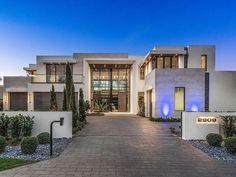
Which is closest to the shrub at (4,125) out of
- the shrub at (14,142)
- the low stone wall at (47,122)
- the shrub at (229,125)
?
the shrub at (14,142)

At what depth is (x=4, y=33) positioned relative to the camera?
20.6m

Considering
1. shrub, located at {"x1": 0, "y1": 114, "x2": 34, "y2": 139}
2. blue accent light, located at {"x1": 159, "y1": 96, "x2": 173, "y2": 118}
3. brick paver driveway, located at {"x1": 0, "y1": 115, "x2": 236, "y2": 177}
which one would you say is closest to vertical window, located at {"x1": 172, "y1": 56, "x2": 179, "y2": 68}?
blue accent light, located at {"x1": 159, "y1": 96, "x2": 173, "y2": 118}

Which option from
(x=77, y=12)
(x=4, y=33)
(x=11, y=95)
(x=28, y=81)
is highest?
(x=77, y=12)

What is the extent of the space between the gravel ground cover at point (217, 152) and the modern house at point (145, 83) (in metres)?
9.20

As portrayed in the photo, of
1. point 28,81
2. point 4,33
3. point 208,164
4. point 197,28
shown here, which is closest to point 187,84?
point 197,28

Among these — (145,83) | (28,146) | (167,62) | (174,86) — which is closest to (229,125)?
(28,146)

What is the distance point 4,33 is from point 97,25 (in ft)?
29.8

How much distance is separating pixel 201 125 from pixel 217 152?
2556 millimetres

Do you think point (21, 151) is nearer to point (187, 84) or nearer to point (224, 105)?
point (187, 84)

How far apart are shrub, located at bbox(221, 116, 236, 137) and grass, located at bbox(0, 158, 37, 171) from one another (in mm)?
7943

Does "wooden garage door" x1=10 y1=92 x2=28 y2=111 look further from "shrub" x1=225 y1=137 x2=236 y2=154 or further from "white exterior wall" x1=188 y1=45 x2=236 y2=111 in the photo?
"shrub" x1=225 y1=137 x2=236 y2=154

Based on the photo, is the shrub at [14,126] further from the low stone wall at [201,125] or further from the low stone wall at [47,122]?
the low stone wall at [201,125]

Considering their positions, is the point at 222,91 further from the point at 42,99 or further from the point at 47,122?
the point at 42,99

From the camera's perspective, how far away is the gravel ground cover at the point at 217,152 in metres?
6.68
